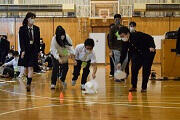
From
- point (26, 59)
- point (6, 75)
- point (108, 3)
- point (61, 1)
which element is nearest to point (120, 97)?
A: point (26, 59)

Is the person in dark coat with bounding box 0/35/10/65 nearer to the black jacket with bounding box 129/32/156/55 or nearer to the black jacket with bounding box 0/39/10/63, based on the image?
the black jacket with bounding box 0/39/10/63

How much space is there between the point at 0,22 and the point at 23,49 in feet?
53.5

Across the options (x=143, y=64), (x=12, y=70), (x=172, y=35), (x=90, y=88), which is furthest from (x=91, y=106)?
(x=12, y=70)

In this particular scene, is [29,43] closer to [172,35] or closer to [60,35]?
[60,35]

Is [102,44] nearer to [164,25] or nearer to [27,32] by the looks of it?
[164,25]

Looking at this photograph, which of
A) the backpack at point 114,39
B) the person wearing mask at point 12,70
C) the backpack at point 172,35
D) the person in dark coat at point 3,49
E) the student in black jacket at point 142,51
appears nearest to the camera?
the student in black jacket at point 142,51

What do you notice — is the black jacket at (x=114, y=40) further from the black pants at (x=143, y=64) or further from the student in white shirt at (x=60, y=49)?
the black pants at (x=143, y=64)

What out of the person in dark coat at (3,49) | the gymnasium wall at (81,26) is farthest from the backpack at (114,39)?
the gymnasium wall at (81,26)

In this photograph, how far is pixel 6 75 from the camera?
448 inches

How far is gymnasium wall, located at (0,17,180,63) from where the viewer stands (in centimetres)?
2242

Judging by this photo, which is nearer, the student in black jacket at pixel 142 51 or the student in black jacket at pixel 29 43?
the student in black jacket at pixel 142 51

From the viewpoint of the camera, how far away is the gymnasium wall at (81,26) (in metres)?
22.4

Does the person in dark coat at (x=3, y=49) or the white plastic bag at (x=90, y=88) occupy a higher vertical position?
the person in dark coat at (x=3, y=49)

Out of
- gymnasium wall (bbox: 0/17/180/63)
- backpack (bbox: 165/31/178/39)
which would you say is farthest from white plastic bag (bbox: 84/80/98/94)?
gymnasium wall (bbox: 0/17/180/63)
